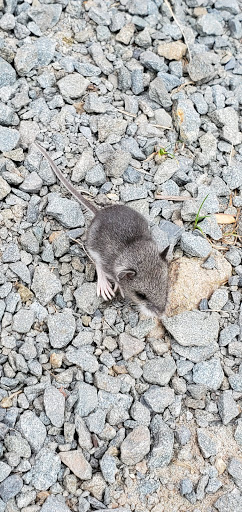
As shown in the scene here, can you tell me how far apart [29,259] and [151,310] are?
1258mm

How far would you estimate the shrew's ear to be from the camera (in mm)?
5367

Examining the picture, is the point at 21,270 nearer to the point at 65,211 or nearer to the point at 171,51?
the point at 65,211

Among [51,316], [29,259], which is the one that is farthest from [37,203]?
[51,316]

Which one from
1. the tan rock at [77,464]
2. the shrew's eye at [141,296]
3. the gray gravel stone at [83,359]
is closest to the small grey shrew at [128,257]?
the shrew's eye at [141,296]

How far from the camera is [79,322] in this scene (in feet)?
17.8

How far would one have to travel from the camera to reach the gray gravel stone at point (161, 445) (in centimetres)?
478

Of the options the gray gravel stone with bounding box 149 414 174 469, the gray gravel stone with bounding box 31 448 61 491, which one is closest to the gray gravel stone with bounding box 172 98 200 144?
the gray gravel stone with bounding box 149 414 174 469

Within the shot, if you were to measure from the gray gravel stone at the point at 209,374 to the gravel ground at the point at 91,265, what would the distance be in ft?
0.06

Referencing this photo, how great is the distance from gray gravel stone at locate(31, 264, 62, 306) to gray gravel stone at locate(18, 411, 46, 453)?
1069mm

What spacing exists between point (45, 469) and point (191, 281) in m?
2.20

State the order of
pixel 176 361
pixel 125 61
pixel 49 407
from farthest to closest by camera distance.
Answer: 1. pixel 125 61
2. pixel 176 361
3. pixel 49 407

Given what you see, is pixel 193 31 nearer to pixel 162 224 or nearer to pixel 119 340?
pixel 162 224

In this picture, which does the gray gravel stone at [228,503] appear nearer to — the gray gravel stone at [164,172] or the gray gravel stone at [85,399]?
the gray gravel stone at [85,399]

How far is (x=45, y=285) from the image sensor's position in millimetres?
5453
